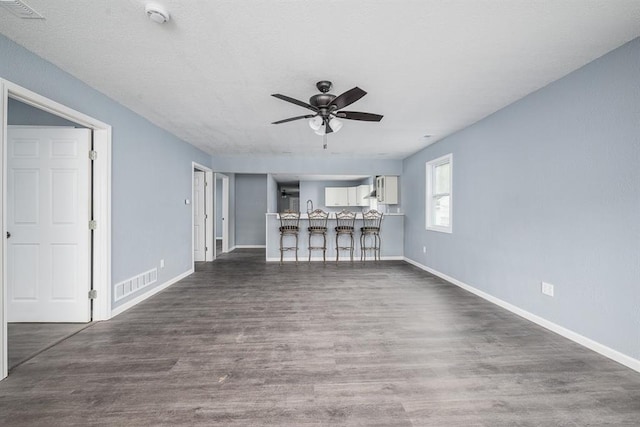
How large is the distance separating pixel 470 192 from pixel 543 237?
4.42 feet

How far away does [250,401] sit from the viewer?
5.53 feet

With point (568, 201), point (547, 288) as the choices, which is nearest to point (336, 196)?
point (547, 288)

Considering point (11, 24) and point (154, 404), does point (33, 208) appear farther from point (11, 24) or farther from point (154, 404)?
point (154, 404)

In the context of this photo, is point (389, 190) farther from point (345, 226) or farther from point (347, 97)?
point (347, 97)

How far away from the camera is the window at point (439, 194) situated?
189 inches

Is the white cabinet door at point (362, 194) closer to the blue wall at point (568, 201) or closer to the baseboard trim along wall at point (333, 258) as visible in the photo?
the baseboard trim along wall at point (333, 258)

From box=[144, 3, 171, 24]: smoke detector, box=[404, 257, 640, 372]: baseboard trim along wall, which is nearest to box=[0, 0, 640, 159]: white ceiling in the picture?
box=[144, 3, 171, 24]: smoke detector

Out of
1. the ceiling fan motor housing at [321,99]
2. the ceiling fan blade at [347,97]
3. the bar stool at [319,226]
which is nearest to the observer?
the ceiling fan blade at [347,97]

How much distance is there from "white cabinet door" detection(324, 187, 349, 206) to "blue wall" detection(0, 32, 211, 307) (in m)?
5.59

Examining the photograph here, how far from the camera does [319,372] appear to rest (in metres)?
1.98

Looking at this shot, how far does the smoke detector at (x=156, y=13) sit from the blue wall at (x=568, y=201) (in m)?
3.21

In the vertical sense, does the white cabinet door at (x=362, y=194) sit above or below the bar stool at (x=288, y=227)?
above

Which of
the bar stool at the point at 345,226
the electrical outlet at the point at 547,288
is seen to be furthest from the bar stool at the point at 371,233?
the electrical outlet at the point at 547,288

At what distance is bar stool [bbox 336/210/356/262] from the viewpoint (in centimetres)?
612
